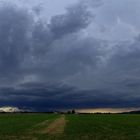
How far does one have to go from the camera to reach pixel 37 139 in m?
36.8

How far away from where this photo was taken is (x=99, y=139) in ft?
118

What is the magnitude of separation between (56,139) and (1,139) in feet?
15.3

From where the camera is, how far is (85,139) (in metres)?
36.1

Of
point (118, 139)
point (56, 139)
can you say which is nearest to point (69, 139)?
point (56, 139)

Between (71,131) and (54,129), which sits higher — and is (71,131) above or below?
below

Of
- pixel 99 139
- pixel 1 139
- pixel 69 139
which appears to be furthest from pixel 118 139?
pixel 1 139

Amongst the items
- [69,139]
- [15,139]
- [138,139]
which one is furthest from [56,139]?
[138,139]

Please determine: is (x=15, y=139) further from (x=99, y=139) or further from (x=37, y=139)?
(x=99, y=139)

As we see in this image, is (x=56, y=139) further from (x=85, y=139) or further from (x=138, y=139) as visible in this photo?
(x=138, y=139)

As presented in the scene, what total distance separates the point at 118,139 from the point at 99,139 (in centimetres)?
153

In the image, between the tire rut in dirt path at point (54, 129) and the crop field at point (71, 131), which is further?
the tire rut in dirt path at point (54, 129)

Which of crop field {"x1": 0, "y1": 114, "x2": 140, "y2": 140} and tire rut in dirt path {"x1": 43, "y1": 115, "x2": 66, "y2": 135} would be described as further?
tire rut in dirt path {"x1": 43, "y1": 115, "x2": 66, "y2": 135}

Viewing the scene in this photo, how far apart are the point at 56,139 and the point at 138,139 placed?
22.1ft

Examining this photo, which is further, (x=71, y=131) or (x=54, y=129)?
(x=54, y=129)
